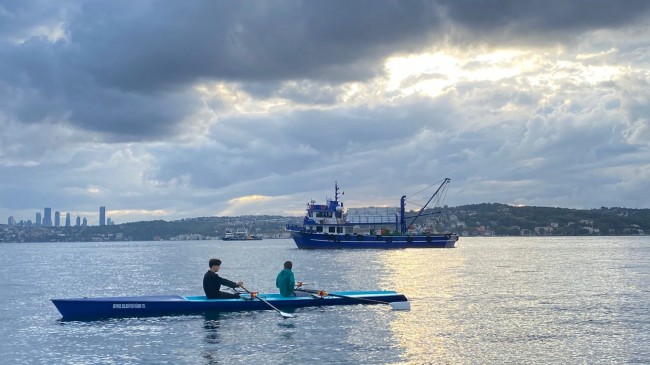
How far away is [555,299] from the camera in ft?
138

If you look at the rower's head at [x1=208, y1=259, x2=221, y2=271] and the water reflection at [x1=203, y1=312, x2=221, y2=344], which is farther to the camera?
the rower's head at [x1=208, y1=259, x2=221, y2=271]

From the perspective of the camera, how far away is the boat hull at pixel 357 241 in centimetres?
12438

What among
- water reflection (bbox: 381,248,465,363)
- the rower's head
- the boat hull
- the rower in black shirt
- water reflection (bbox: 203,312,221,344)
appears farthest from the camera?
the boat hull

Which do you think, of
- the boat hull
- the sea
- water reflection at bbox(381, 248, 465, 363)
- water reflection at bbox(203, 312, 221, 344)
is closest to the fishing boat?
the boat hull

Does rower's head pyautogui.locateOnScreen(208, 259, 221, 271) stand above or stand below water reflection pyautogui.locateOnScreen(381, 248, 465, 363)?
above

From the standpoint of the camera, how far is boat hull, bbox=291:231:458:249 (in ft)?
408

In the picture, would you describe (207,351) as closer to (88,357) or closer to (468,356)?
(88,357)

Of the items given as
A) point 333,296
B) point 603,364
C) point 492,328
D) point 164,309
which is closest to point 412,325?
point 492,328

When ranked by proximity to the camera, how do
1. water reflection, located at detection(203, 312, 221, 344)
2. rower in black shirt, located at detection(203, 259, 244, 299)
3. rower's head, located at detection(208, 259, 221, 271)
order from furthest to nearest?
1. rower in black shirt, located at detection(203, 259, 244, 299)
2. rower's head, located at detection(208, 259, 221, 271)
3. water reflection, located at detection(203, 312, 221, 344)

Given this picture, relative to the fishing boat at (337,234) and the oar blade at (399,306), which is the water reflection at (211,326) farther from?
the fishing boat at (337,234)

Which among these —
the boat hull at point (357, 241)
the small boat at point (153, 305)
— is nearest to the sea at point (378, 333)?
the small boat at point (153, 305)

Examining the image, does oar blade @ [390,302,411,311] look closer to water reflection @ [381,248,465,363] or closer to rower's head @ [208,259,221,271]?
water reflection @ [381,248,465,363]

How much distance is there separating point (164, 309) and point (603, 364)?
2064 cm

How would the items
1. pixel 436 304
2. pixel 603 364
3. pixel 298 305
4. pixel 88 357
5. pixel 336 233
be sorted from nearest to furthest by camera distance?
pixel 603 364
pixel 88 357
pixel 298 305
pixel 436 304
pixel 336 233
